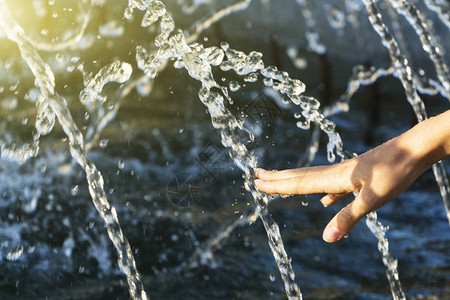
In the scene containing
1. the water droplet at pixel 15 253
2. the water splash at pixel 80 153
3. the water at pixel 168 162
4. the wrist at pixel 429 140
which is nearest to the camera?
the wrist at pixel 429 140

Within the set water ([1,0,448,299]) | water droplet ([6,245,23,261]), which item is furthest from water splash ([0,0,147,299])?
water droplet ([6,245,23,261])

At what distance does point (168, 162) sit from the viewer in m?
5.68

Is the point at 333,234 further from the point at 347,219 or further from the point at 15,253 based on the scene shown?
the point at 15,253

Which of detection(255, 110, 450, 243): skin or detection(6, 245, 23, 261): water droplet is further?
detection(6, 245, 23, 261): water droplet

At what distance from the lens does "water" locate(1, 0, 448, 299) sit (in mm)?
2854

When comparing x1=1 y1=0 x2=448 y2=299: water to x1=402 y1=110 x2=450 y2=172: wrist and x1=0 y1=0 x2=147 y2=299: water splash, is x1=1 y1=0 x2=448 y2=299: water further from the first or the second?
x1=402 y1=110 x2=450 y2=172: wrist

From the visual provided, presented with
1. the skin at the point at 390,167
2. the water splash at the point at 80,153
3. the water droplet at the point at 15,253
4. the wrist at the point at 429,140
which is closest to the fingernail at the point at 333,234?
the skin at the point at 390,167

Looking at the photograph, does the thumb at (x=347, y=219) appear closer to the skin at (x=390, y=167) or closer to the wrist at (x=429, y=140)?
the skin at (x=390, y=167)

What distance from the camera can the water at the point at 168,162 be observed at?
2.85m

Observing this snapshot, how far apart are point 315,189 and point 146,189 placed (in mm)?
3578

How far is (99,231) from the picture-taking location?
3.96m

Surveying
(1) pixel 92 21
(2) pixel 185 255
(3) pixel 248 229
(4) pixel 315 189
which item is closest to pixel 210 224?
(3) pixel 248 229

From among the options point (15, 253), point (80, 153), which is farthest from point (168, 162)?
point (80, 153)

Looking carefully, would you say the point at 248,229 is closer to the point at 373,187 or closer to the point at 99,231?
the point at 99,231
